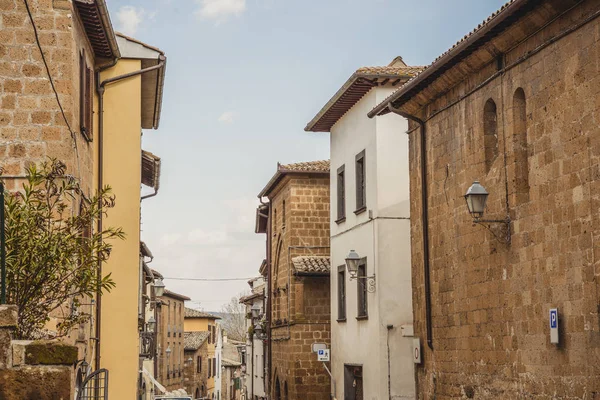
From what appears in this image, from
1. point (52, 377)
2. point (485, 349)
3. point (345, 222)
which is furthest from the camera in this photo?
point (345, 222)

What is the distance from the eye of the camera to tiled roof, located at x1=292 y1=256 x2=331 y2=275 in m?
31.5

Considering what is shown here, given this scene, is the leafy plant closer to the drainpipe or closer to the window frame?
the drainpipe

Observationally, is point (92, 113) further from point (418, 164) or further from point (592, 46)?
point (592, 46)

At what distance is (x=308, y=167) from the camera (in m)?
32.6

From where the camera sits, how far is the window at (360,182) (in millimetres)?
24730

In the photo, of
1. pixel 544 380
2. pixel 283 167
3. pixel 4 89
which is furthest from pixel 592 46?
pixel 283 167

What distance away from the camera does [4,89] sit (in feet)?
46.3

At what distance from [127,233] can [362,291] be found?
23.9 ft

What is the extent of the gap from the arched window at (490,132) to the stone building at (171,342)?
4160cm

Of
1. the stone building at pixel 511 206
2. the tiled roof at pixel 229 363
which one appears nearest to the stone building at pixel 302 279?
the stone building at pixel 511 206

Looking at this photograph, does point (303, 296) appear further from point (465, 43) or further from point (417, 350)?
point (465, 43)

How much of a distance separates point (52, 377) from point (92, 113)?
35.1 ft

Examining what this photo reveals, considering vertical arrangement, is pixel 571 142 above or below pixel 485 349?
above

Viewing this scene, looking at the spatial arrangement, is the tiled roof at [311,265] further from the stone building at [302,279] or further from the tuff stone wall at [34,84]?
the tuff stone wall at [34,84]
